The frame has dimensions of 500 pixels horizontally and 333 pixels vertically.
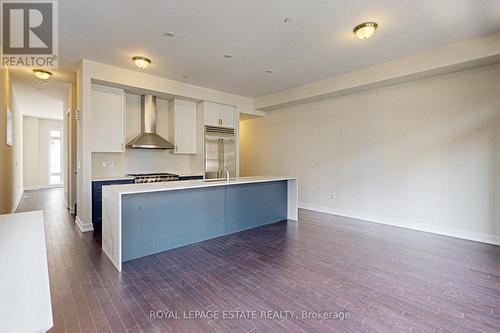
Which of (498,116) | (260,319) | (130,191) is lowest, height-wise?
(260,319)

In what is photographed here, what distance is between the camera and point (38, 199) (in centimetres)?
734

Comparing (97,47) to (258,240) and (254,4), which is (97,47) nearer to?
(254,4)

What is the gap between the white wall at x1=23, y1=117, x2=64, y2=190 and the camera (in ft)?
31.0

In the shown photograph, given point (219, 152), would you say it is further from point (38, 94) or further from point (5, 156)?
point (38, 94)

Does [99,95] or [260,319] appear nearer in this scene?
[260,319]

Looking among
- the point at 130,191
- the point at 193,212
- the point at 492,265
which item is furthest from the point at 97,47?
the point at 492,265

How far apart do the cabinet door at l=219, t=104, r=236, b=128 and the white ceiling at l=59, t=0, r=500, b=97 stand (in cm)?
169

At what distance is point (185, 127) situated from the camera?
5.96m

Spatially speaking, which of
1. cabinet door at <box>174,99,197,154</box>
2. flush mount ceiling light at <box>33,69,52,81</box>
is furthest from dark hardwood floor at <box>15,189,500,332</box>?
flush mount ceiling light at <box>33,69,52,81</box>

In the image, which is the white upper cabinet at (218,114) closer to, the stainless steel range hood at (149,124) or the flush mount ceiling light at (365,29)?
the stainless steel range hood at (149,124)

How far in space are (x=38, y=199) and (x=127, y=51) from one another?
250 inches

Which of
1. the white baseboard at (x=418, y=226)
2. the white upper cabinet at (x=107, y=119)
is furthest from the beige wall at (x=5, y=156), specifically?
the white baseboard at (x=418, y=226)

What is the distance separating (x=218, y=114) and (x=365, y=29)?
3.94 m

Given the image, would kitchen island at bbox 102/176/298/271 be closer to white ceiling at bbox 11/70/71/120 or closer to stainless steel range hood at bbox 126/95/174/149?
stainless steel range hood at bbox 126/95/174/149
